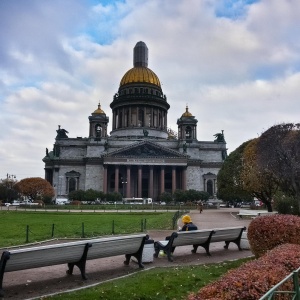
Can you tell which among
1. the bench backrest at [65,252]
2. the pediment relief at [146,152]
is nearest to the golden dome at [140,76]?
the pediment relief at [146,152]

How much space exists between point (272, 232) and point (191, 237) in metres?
2.93

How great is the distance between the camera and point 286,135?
3522 cm

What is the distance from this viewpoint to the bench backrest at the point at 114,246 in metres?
9.86

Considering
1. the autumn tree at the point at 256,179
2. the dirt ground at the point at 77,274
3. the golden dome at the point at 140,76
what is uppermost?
the golden dome at the point at 140,76

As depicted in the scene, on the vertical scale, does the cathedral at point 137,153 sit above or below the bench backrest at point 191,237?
above

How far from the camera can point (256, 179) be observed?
1615 inches

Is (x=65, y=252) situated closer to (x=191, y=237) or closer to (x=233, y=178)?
(x=191, y=237)

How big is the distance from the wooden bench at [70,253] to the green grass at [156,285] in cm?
83

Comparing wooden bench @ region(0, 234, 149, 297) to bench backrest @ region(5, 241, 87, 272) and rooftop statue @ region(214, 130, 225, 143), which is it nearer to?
bench backrest @ region(5, 241, 87, 272)

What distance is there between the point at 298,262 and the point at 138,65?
310 feet

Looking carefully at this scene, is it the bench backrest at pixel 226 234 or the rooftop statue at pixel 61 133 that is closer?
the bench backrest at pixel 226 234

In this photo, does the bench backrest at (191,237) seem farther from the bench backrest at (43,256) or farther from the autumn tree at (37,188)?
the autumn tree at (37,188)

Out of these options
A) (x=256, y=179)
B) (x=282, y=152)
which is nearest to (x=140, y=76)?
(x=256, y=179)

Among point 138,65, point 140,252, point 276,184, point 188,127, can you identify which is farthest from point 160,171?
point 140,252
